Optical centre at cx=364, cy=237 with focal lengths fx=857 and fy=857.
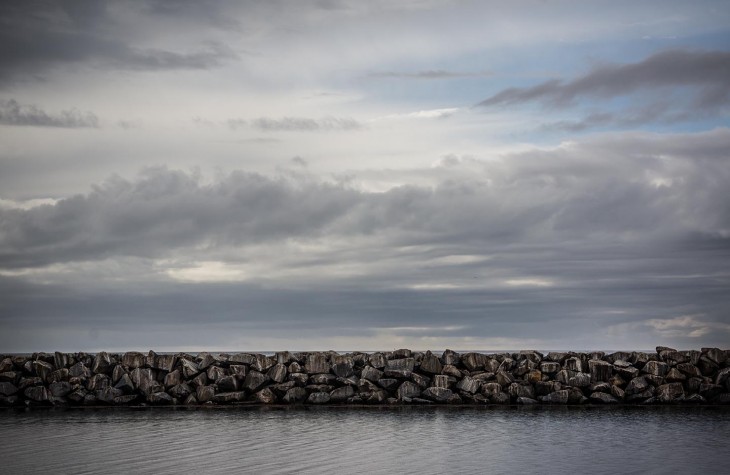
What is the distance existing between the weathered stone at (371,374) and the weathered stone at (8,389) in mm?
16933

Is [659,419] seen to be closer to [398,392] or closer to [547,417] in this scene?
[547,417]

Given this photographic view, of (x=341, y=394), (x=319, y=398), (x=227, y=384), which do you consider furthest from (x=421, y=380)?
(x=227, y=384)

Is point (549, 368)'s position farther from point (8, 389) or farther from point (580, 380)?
point (8, 389)

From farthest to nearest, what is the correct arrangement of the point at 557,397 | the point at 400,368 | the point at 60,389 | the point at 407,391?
1. the point at 60,389
2. the point at 400,368
3. the point at 407,391
4. the point at 557,397

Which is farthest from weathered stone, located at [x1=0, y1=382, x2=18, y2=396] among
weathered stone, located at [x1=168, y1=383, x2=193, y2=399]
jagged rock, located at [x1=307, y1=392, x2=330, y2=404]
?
jagged rock, located at [x1=307, y1=392, x2=330, y2=404]

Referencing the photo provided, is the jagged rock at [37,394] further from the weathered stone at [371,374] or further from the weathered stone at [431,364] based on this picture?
the weathered stone at [431,364]

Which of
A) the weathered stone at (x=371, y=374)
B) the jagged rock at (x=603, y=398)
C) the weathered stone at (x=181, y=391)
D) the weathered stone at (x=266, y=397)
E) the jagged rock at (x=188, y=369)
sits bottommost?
the jagged rock at (x=603, y=398)

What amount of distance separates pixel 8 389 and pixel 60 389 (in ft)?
8.52

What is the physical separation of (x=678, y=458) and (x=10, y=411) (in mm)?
29758

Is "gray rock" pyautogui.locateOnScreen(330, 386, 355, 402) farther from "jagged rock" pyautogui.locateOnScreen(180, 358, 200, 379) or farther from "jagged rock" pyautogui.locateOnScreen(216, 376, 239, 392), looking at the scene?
"jagged rock" pyautogui.locateOnScreen(180, 358, 200, 379)

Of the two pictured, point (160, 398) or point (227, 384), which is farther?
point (227, 384)

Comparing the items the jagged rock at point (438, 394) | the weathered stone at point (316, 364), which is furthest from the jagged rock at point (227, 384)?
the jagged rock at point (438, 394)

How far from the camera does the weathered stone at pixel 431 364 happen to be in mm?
41294

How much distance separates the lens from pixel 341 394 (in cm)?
4106
